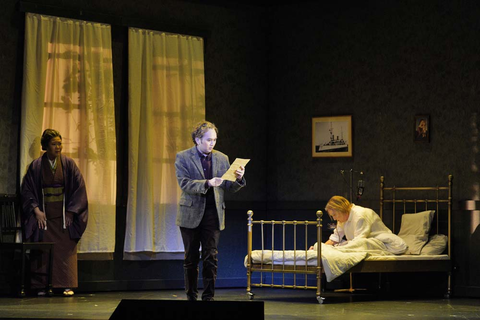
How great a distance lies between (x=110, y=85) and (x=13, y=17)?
44.2 inches

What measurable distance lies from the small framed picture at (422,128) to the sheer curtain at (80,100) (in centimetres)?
305

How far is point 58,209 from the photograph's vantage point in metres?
7.55

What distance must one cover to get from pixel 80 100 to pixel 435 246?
3.70m

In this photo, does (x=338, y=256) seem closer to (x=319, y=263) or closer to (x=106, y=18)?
(x=319, y=263)

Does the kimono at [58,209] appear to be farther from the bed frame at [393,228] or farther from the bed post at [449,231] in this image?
the bed post at [449,231]

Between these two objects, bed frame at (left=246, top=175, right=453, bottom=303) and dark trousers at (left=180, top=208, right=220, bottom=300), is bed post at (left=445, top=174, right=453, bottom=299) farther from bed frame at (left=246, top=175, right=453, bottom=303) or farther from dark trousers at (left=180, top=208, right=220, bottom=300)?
dark trousers at (left=180, top=208, right=220, bottom=300)

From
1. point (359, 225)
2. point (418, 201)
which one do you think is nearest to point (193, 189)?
point (359, 225)

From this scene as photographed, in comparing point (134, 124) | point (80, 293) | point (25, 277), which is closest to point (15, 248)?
point (25, 277)

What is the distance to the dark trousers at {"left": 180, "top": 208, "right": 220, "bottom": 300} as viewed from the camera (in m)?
5.94

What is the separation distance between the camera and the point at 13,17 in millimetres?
7719

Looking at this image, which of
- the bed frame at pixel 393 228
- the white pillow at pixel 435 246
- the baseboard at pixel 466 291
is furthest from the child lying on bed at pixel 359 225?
the baseboard at pixel 466 291

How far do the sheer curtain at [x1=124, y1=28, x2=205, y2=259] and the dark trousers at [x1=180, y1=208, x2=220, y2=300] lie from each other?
2.24 m

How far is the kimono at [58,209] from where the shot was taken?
745 centimetres

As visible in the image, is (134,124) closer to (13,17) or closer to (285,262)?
(13,17)
